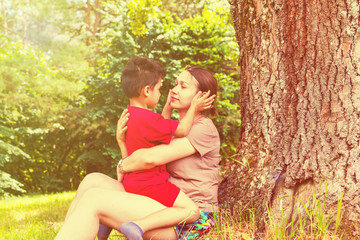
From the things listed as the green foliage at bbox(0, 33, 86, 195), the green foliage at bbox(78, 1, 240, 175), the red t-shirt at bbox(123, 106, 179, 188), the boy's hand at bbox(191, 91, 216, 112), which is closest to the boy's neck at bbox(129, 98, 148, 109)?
the red t-shirt at bbox(123, 106, 179, 188)

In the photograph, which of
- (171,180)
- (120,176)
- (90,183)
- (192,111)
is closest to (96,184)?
(90,183)

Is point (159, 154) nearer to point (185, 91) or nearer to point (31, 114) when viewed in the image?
point (185, 91)

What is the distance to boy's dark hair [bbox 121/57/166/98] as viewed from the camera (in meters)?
2.82

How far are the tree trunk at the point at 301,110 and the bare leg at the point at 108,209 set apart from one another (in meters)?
0.80

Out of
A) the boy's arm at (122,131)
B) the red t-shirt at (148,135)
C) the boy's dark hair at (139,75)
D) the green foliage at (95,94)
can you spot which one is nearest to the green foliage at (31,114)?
the green foliage at (95,94)

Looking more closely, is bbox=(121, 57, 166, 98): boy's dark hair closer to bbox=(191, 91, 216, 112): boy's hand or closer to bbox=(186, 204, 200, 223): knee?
bbox=(191, 91, 216, 112): boy's hand

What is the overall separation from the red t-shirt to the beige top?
111 mm

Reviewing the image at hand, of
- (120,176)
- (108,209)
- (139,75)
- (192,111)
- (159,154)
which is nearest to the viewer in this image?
(108,209)

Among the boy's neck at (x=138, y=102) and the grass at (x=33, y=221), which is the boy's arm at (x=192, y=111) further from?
the grass at (x=33, y=221)

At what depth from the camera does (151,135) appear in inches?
104

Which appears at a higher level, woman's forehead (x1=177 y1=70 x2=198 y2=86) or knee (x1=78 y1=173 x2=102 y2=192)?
woman's forehead (x1=177 y1=70 x2=198 y2=86)

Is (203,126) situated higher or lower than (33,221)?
higher

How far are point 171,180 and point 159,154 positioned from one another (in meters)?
0.30

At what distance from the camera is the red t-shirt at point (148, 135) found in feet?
8.63
